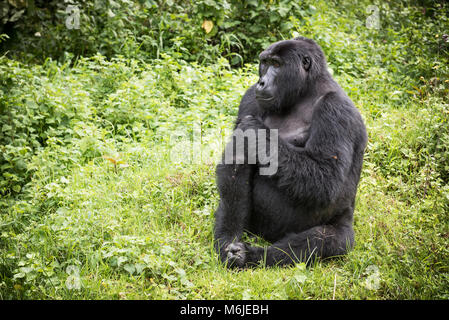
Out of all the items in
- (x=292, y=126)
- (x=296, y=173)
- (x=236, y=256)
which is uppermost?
(x=292, y=126)

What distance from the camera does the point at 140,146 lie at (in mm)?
4852

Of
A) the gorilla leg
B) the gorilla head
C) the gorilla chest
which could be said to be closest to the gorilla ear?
the gorilla head

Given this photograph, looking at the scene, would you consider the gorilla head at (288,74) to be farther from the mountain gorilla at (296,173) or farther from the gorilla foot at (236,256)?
the gorilla foot at (236,256)

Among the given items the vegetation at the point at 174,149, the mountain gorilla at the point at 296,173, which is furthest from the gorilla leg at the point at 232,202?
the vegetation at the point at 174,149

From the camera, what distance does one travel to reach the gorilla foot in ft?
10.7

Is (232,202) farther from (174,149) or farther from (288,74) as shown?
(174,149)

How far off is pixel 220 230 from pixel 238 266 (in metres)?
0.36

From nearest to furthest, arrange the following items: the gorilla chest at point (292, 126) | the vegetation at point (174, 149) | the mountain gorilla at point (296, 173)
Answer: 1. the vegetation at point (174, 149)
2. the mountain gorilla at point (296, 173)
3. the gorilla chest at point (292, 126)

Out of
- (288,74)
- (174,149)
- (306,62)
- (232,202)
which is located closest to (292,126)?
(288,74)

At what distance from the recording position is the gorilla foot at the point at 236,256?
3.28m

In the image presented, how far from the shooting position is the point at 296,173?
317cm

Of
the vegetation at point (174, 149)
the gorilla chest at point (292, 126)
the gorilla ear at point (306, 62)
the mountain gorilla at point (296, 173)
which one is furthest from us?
the gorilla ear at point (306, 62)

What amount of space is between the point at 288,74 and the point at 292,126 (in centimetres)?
41
